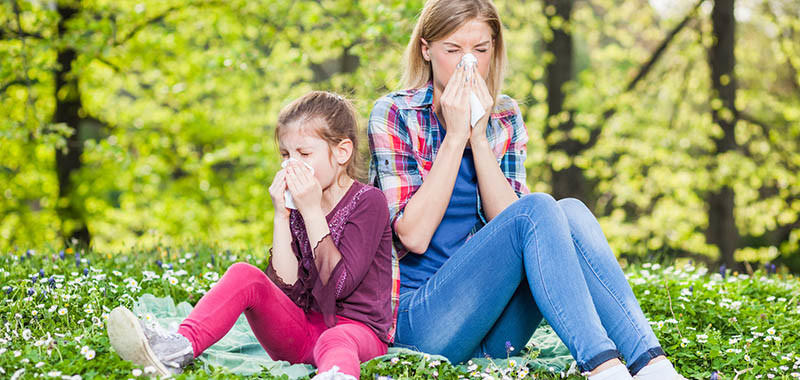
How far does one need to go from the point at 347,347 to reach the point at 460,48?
137cm

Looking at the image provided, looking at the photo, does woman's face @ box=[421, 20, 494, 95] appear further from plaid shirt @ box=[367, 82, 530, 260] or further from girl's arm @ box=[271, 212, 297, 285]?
girl's arm @ box=[271, 212, 297, 285]

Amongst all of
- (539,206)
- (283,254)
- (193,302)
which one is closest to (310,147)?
(283,254)

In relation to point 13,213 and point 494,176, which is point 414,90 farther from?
point 13,213

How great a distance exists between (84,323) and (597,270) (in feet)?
6.81

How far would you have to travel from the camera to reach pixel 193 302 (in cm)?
357

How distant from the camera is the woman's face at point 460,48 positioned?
2.98 m

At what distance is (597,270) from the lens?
103 inches

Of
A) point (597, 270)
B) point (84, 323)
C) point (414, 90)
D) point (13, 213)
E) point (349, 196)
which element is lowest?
point (13, 213)

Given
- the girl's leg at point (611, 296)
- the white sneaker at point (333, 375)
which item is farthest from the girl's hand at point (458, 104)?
the white sneaker at point (333, 375)

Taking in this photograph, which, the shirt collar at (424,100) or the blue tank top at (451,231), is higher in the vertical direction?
the shirt collar at (424,100)

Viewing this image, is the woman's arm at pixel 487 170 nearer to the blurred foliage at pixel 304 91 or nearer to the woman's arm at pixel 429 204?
the woman's arm at pixel 429 204

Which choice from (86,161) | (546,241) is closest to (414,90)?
(546,241)

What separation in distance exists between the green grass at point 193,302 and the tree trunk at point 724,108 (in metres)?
5.84

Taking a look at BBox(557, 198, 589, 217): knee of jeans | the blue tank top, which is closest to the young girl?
the blue tank top
